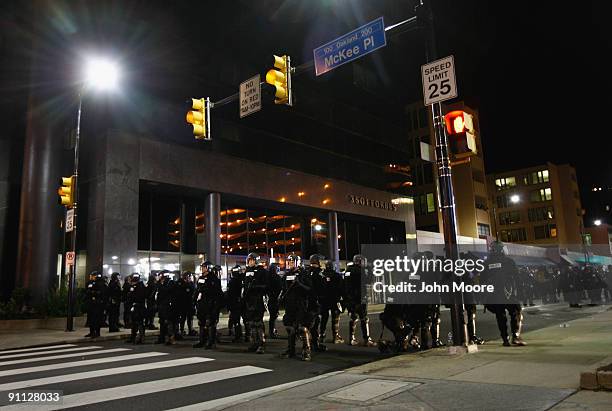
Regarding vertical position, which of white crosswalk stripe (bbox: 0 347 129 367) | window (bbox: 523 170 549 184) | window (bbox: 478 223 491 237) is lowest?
white crosswalk stripe (bbox: 0 347 129 367)

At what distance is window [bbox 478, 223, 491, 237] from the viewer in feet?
199

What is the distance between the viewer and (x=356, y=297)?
12055 millimetres

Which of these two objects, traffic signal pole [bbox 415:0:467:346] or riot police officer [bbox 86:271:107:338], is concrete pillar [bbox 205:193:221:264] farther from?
traffic signal pole [bbox 415:0:467:346]

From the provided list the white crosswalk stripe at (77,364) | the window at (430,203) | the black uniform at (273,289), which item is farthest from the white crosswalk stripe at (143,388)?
the window at (430,203)

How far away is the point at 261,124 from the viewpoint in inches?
1195

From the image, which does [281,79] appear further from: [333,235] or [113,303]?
[333,235]

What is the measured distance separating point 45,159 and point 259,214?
12.5 metres

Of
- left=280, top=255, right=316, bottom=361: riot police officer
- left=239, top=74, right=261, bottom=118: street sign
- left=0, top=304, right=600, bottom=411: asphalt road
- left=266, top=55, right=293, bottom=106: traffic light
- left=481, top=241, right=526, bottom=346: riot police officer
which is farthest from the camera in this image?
left=239, top=74, right=261, bottom=118: street sign

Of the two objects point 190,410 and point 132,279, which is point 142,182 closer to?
point 132,279

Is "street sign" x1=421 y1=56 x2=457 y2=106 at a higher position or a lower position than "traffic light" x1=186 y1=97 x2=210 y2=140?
lower

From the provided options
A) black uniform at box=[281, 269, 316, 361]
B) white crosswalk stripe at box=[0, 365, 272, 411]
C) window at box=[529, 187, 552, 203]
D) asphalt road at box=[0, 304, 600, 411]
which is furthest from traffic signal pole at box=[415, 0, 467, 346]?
window at box=[529, 187, 552, 203]

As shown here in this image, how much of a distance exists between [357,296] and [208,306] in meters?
3.59

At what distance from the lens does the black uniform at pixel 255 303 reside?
1112 cm

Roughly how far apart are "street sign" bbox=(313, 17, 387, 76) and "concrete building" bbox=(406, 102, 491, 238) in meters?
42.8
